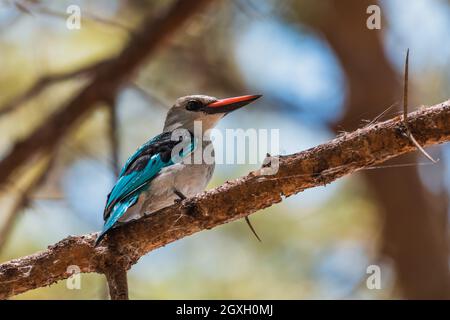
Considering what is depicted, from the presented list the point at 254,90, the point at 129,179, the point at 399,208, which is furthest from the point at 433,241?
the point at 129,179

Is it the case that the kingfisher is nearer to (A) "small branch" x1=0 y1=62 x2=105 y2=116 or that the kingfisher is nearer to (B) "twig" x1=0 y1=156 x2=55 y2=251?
(B) "twig" x1=0 y1=156 x2=55 y2=251

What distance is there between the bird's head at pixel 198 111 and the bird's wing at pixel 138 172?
0.36 metres

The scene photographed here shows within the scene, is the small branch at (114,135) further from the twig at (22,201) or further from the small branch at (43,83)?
the twig at (22,201)

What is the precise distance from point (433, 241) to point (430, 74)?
1544mm

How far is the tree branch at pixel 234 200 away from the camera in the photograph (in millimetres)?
2961

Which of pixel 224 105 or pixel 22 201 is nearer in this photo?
pixel 224 105

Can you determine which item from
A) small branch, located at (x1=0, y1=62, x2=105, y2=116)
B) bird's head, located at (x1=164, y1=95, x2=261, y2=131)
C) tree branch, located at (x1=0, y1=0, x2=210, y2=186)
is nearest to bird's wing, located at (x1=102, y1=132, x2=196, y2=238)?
bird's head, located at (x1=164, y1=95, x2=261, y2=131)

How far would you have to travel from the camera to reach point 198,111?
4.82m

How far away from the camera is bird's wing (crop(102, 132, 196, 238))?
12.3ft

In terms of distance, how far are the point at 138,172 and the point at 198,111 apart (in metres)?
0.95

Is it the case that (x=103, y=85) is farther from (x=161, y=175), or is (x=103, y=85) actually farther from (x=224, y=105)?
(x=161, y=175)

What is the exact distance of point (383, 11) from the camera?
6520 mm

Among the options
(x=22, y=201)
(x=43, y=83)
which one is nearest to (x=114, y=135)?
(x=22, y=201)

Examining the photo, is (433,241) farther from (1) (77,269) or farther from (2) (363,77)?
(1) (77,269)
